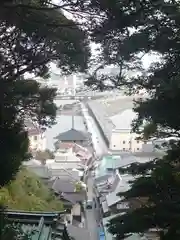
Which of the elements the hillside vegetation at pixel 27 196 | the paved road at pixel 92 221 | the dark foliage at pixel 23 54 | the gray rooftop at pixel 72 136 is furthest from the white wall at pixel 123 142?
the dark foliage at pixel 23 54

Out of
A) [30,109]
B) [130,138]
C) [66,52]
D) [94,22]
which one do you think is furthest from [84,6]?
[130,138]

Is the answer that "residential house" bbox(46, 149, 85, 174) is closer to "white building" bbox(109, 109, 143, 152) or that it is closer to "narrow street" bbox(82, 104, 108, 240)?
"narrow street" bbox(82, 104, 108, 240)

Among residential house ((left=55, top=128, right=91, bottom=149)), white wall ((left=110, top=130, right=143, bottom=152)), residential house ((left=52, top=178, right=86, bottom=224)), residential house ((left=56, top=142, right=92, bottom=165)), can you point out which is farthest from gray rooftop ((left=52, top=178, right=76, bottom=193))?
residential house ((left=55, top=128, right=91, bottom=149))

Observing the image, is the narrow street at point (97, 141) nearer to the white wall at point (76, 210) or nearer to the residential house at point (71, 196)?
the residential house at point (71, 196)

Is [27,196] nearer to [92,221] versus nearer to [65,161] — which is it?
[92,221]

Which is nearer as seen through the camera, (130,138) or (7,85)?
(7,85)

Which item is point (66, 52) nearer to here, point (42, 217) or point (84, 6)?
point (84, 6)
